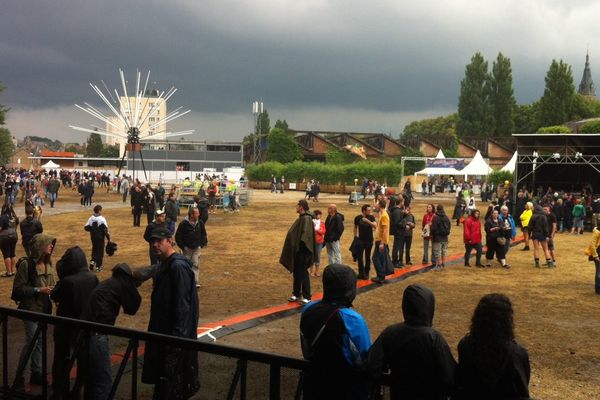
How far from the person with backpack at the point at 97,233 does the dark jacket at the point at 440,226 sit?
25.0 ft

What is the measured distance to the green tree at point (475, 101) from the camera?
293ft

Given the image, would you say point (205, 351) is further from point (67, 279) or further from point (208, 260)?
point (208, 260)

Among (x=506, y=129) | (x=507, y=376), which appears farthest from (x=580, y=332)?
(x=506, y=129)

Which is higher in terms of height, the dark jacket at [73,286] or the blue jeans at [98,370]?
the dark jacket at [73,286]

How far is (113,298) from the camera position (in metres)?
4.92

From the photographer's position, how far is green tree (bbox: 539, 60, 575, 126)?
8000cm

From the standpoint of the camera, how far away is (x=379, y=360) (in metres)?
3.23

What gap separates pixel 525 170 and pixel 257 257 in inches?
960

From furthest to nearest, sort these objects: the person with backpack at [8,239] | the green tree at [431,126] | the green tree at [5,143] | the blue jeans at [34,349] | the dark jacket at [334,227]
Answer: the green tree at [431,126], the green tree at [5,143], the person with backpack at [8,239], the dark jacket at [334,227], the blue jeans at [34,349]

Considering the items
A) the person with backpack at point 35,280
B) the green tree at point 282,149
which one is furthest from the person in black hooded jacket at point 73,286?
the green tree at point 282,149

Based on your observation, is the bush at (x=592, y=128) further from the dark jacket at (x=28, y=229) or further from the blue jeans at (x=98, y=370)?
the blue jeans at (x=98, y=370)

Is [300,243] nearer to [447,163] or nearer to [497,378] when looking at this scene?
[497,378]

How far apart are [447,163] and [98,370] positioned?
42.3 m

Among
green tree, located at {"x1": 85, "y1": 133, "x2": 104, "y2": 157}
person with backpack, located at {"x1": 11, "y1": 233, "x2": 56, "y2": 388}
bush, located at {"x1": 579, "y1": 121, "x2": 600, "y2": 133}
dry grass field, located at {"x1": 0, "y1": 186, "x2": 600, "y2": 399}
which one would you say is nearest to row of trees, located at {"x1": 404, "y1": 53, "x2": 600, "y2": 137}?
bush, located at {"x1": 579, "y1": 121, "x2": 600, "y2": 133}
